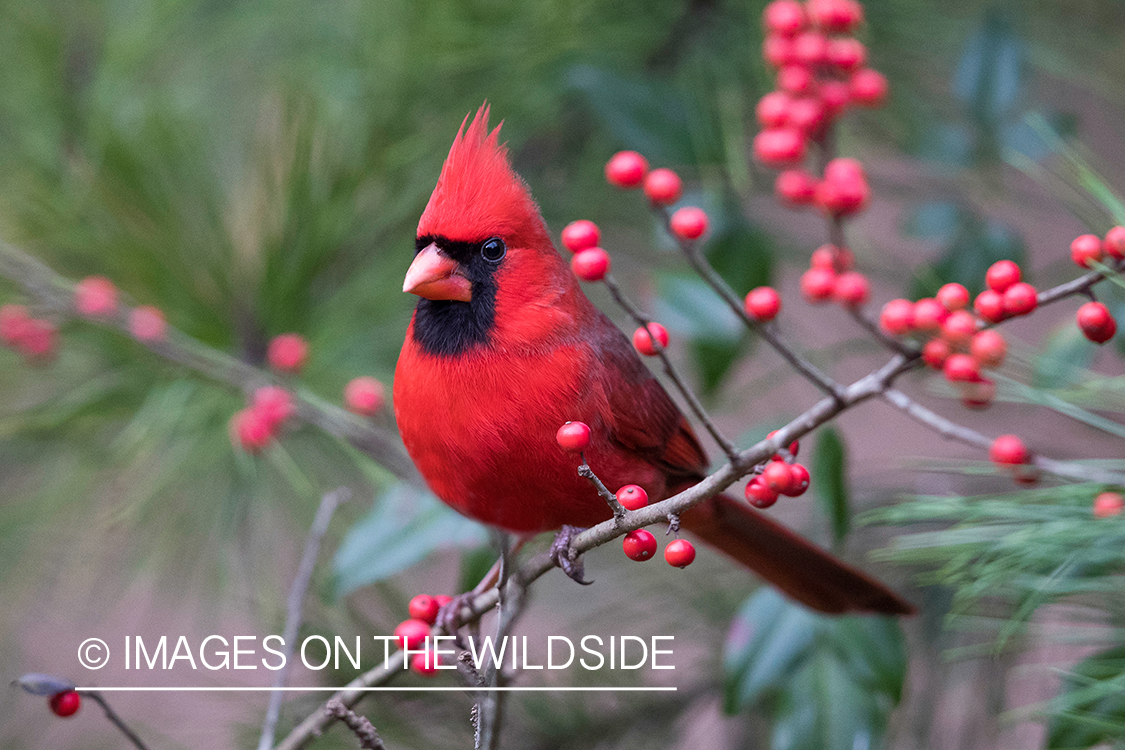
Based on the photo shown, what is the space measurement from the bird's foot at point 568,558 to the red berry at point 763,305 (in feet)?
0.72

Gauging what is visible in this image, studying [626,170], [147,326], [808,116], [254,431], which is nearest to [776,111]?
[808,116]

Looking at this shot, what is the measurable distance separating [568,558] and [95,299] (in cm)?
82

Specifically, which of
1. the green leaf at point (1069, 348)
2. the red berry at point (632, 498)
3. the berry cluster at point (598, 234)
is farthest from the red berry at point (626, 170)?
the green leaf at point (1069, 348)

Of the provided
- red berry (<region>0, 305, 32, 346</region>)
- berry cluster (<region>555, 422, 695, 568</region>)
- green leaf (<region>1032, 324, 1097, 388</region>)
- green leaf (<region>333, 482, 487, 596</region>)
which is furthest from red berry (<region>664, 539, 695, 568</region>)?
red berry (<region>0, 305, 32, 346</region>)

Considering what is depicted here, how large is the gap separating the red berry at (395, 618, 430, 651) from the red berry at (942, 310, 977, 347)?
0.47m

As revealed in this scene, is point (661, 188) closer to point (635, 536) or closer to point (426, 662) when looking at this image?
point (635, 536)

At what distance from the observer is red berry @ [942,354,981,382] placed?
2.44 ft

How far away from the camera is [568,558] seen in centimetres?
73

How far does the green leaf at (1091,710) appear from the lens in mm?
813

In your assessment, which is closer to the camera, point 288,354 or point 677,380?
point 677,380

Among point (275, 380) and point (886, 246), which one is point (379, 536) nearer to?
point (275, 380)

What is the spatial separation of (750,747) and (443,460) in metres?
0.79

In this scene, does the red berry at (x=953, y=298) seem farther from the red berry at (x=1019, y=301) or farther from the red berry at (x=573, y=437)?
the red berry at (x=573, y=437)

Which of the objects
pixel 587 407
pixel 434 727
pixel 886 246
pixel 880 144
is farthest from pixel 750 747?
pixel 886 246
